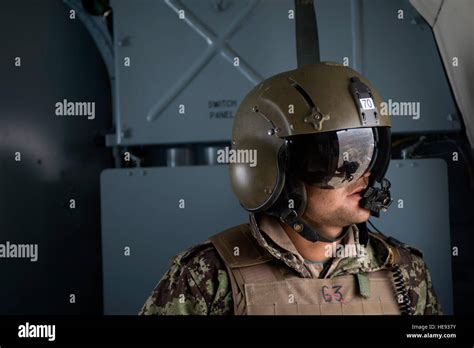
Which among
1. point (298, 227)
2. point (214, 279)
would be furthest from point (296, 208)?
point (214, 279)

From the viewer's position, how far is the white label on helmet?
1708mm

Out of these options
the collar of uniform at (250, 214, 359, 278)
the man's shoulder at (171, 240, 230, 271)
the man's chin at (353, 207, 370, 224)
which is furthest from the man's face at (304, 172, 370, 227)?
the man's shoulder at (171, 240, 230, 271)

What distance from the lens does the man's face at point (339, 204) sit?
1.74 m

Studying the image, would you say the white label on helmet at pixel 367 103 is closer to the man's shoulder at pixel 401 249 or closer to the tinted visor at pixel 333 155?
the tinted visor at pixel 333 155

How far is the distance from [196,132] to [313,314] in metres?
0.97

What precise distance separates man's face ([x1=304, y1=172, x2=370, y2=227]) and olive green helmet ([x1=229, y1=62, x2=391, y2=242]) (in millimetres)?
37

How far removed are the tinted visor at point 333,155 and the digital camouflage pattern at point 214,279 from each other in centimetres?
22

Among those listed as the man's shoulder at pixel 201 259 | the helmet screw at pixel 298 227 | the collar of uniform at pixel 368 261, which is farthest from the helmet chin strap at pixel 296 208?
the man's shoulder at pixel 201 259

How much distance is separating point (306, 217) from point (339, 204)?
3.9 inches

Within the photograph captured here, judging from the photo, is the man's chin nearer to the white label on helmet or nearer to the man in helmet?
the man in helmet

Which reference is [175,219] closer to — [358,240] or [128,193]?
[128,193]

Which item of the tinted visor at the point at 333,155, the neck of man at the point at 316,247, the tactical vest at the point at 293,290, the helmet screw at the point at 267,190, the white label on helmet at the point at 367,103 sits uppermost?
the white label on helmet at the point at 367,103

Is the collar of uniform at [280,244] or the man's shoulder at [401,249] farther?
the man's shoulder at [401,249]

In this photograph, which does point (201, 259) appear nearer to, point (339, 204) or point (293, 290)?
point (293, 290)
